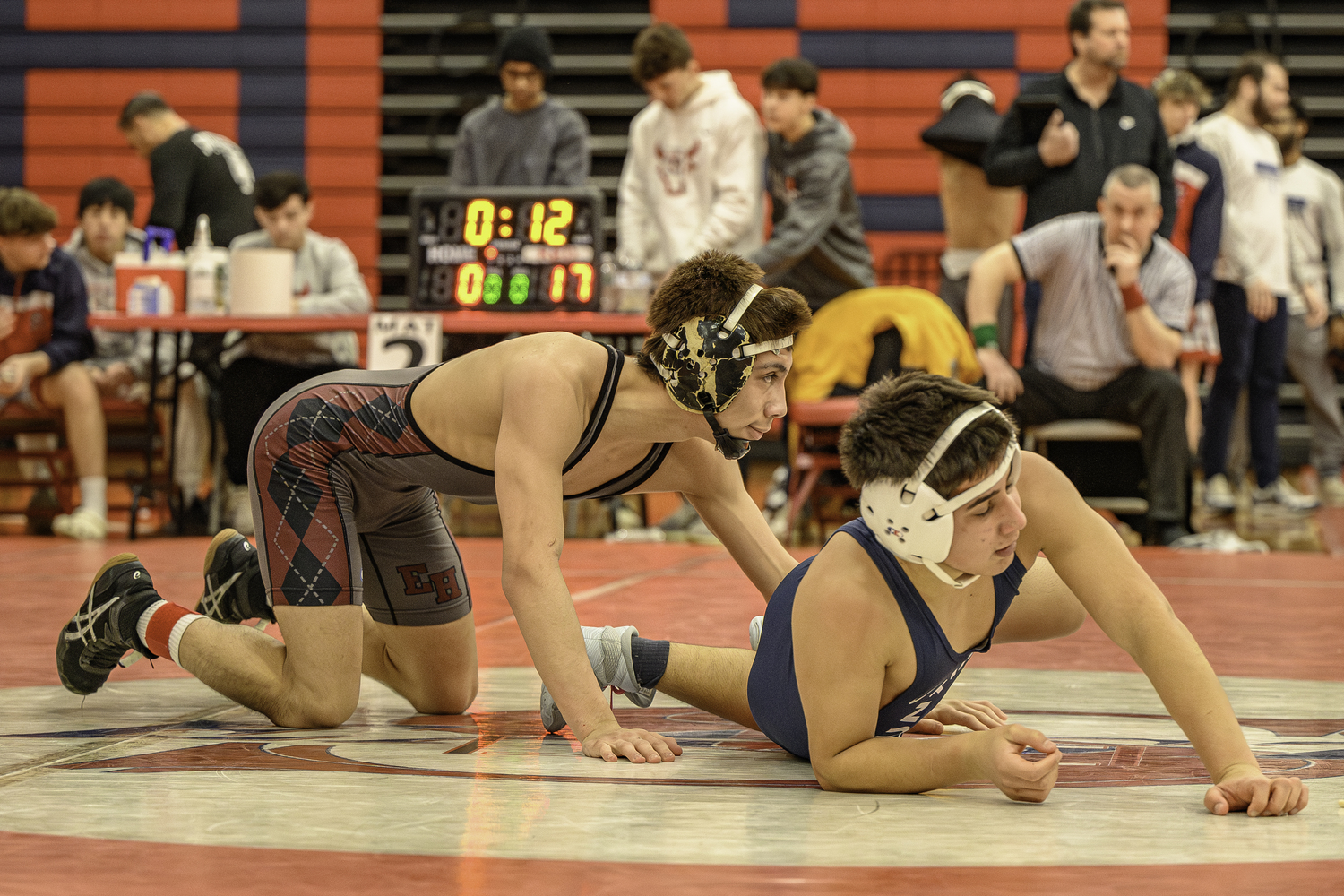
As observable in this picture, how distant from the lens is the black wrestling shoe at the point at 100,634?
312cm

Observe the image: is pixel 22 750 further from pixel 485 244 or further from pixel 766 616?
pixel 485 244

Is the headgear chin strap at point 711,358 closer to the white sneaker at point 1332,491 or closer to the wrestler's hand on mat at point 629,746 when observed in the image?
the wrestler's hand on mat at point 629,746

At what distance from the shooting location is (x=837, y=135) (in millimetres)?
7512

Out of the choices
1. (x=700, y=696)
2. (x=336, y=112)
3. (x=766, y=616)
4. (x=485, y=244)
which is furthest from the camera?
(x=336, y=112)

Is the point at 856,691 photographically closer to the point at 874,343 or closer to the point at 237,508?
the point at 874,343

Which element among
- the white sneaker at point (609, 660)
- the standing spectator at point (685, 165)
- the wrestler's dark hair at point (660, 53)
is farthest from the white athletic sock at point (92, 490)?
the white sneaker at point (609, 660)

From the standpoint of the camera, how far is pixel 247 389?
25.1ft

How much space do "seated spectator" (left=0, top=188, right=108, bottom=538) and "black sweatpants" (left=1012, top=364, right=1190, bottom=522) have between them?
4.32 m

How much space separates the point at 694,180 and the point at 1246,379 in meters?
3.49

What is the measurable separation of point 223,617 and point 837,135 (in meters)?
4.78

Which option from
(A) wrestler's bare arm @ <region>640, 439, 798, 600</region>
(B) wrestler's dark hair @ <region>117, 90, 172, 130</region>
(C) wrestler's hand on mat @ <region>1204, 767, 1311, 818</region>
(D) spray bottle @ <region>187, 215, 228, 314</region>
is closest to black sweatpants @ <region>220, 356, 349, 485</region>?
(D) spray bottle @ <region>187, 215, 228, 314</region>

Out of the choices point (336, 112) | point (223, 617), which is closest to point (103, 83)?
point (336, 112)

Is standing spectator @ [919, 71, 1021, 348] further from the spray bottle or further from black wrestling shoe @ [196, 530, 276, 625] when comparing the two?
black wrestling shoe @ [196, 530, 276, 625]

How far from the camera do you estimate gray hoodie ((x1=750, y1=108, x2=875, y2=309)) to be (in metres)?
7.37
